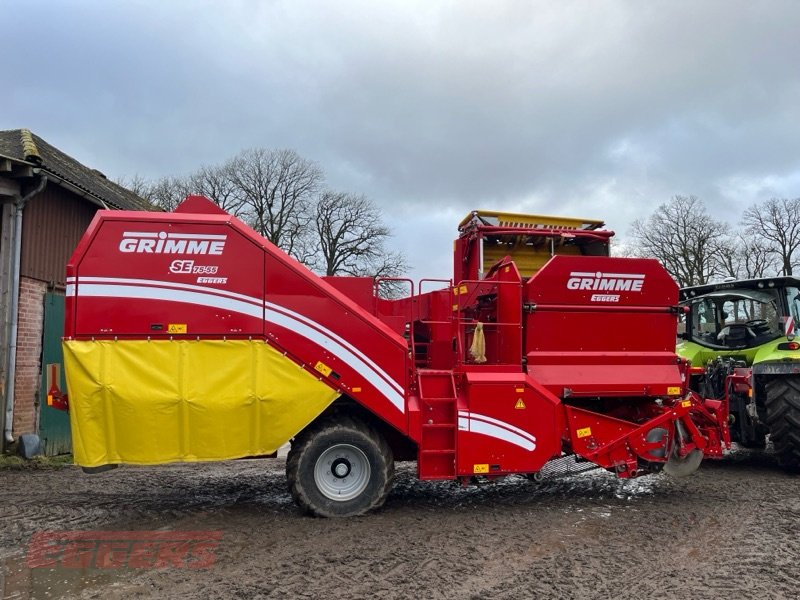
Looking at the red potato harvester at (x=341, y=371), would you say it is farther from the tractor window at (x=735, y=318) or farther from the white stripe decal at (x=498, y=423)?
the tractor window at (x=735, y=318)

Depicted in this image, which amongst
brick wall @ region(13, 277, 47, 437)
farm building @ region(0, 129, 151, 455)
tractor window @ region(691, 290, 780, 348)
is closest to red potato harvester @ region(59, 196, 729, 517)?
tractor window @ region(691, 290, 780, 348)

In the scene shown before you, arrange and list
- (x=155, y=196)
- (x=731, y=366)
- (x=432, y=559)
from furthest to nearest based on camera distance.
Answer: (x=155, y=196), (x=731, y=366), (x=432, y=559)

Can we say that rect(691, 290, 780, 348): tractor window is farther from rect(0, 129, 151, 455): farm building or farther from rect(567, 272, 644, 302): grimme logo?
rect(0, 129, 151, 455): farm building

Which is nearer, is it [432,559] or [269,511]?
[432,559]

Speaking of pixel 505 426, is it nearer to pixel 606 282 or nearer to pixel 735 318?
pixel 606 282

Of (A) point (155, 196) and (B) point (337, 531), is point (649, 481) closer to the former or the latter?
(B) point (337, 531)

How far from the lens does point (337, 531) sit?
203 inches

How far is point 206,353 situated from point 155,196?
3908 cm

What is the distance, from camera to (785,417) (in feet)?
24.0

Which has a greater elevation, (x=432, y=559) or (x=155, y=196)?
(x=155, y=196)

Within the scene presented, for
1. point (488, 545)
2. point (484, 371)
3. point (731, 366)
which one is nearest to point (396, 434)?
point (484, 371)

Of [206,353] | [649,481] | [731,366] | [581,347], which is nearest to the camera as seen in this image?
[206,353]

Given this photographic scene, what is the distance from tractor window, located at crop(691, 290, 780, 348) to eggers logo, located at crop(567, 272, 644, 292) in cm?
329
